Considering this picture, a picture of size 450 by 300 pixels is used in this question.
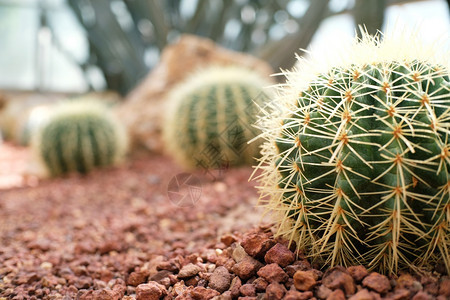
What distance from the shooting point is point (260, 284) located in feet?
3.50

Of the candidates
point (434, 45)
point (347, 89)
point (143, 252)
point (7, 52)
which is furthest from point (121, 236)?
point (7, 52)

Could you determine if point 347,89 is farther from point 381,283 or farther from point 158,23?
point 158,23

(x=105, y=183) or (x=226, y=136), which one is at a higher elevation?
(x=226, y=136)

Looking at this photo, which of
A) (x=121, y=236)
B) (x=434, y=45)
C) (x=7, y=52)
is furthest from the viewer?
(x=7, y=52)

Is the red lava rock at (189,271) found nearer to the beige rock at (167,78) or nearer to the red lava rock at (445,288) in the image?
the red lava rock at (445,288)

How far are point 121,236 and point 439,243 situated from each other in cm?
133

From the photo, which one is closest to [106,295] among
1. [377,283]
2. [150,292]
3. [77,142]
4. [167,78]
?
[150,292]

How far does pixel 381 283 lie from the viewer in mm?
935

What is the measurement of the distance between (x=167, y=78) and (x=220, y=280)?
170 inches

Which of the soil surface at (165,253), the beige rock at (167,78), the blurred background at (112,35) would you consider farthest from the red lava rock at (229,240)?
the beige rock at (167,78)

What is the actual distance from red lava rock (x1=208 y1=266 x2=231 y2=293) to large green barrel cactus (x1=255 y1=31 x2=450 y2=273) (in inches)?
8.3

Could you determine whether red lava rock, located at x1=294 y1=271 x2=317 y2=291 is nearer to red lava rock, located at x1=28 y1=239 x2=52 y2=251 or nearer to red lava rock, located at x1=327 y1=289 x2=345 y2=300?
red lava rock, located at x1=327 y1=289 x2=345 y2=300

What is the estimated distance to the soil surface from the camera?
1002 millimetres

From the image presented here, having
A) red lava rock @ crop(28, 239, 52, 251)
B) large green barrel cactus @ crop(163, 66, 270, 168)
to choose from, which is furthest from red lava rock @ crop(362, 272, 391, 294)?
large green barrel cactus @ crop(163, 66, 270, 168)
